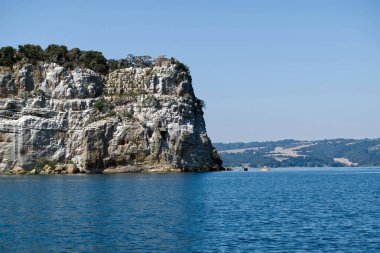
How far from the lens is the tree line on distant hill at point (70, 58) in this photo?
124 meters

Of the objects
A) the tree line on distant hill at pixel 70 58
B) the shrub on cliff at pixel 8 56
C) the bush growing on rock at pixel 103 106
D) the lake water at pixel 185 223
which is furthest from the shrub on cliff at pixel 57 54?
the lake water at pixel 185 223

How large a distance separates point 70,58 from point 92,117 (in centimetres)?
1846

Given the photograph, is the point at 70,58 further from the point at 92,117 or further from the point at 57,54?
the point at 92,117

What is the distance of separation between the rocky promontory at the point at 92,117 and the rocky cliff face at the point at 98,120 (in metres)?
0.20

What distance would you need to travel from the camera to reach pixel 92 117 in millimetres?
118812

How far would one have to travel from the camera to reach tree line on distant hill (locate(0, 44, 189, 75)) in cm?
12394

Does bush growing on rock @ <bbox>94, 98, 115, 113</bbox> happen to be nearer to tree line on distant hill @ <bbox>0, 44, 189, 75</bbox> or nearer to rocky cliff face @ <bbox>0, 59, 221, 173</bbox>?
rocky cliff face @ <bbox>0, 59, 221, 173</bbox>

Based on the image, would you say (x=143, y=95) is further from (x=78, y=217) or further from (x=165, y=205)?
(x=78, y=217)

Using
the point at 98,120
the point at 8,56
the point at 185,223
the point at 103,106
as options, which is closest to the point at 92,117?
the point at 98,120

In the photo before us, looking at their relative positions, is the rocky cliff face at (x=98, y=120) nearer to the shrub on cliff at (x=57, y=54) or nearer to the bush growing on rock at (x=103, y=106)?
the bush growing on rock at (x=103, y=106)

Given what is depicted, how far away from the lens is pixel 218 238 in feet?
117

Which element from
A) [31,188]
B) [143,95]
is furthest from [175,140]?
[31,188]

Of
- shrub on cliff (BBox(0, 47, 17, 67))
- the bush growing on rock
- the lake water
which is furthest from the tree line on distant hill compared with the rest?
the lake water

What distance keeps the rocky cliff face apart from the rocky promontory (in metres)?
0.20
